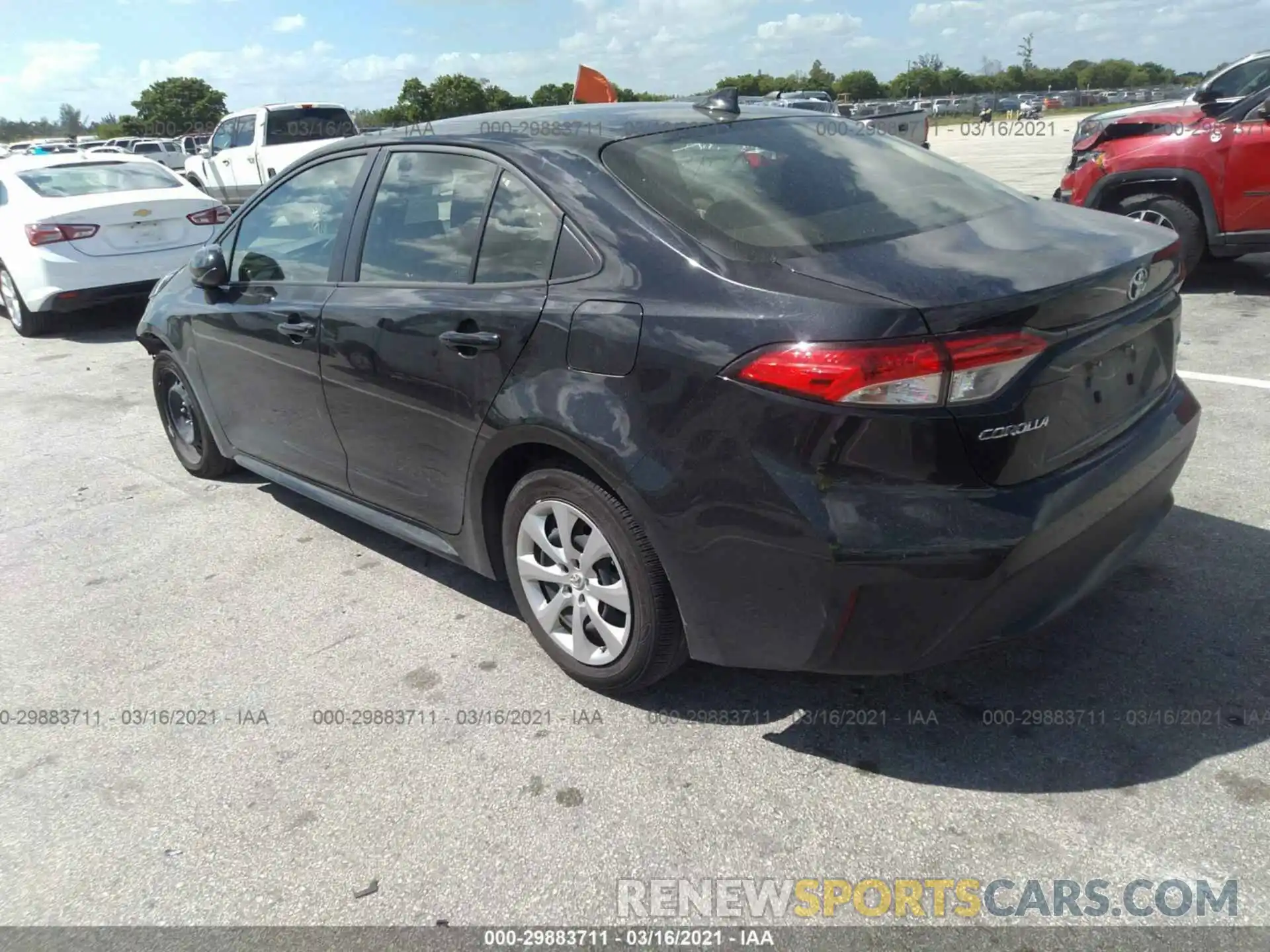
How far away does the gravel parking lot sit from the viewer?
238 cm

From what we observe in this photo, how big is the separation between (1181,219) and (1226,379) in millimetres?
2394

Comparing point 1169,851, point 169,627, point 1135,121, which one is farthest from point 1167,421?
point 1135,121

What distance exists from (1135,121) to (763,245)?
675 cm

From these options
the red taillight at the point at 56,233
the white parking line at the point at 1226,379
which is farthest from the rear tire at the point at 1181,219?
the red taillight at the point at 56,233

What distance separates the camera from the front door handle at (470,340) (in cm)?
296

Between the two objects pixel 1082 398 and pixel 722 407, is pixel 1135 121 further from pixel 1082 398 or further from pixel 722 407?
pixel 722 407

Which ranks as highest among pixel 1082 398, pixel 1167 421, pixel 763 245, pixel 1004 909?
pixel 763 245

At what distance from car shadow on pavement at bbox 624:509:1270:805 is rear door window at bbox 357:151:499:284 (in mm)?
1537

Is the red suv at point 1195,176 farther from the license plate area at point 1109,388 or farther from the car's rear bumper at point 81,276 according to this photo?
the car's rear bumper at point 81,276

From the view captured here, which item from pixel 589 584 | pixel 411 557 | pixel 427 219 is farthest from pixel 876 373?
pixel 411 557

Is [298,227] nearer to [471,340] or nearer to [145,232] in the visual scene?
[471,340]

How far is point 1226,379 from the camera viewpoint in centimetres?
557

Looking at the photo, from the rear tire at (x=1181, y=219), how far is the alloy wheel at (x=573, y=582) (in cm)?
626

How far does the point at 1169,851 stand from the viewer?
230cm
